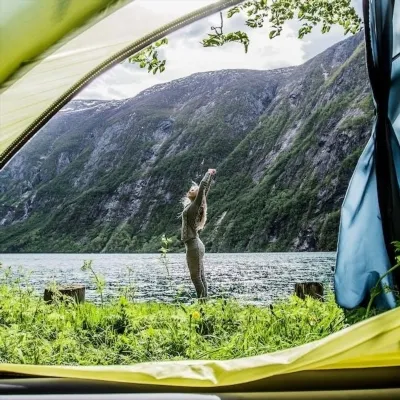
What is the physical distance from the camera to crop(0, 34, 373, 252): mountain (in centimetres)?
5909

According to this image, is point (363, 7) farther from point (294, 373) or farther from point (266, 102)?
point (266, 102)

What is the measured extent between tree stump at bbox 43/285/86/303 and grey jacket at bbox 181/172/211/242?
1.09 meters

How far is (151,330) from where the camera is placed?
11.5 ft

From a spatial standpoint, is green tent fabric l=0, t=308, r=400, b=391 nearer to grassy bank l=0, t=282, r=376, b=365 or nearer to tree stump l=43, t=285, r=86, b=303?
grassy bank l=0, t=282, r=376, b=365

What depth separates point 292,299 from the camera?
4.45 metres

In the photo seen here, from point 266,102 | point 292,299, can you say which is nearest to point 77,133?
point 266,102

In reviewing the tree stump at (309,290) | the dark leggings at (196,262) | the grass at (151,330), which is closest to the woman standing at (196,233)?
the dark leggings at (196,262)

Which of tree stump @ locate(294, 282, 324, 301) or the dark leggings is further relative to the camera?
tree stump @ locate(294, 282, 324, 301)

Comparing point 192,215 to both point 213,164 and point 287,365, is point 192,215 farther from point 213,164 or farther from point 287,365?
point 213,164

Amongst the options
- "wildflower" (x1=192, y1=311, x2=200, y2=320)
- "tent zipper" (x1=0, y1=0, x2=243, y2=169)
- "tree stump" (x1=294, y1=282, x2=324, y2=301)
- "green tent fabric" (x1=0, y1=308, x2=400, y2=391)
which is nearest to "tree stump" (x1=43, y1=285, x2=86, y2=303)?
"wildflower" (x1=192, y1=311, x2=200, y2=320)

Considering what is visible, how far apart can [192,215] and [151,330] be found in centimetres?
128

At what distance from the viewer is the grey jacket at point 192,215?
4477 millimetres

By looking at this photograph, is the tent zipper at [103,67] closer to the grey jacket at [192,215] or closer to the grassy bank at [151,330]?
the grassy bank at [151,330]

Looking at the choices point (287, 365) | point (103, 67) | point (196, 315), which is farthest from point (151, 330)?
point (287, 365)
